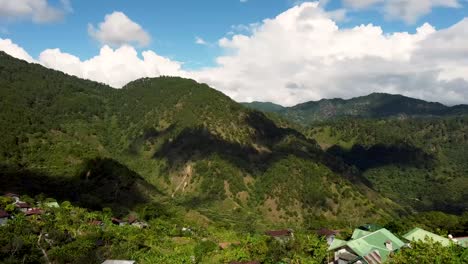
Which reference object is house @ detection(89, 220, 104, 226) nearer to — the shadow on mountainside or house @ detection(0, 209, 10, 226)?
house @ detection(0, 209, 10, 226)

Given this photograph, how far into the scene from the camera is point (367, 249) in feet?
259

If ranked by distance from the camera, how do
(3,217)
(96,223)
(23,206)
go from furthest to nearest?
(23,206)
(96,223)
(3,217)

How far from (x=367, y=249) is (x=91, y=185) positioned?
12852 centimetres

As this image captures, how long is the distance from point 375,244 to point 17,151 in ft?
551

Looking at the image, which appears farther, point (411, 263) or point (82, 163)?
point (82, 163)

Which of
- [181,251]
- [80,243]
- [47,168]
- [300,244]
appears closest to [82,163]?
[47,168]

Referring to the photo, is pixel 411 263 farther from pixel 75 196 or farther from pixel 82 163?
pixel 82 163

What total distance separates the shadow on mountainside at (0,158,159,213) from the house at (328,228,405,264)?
325 feet

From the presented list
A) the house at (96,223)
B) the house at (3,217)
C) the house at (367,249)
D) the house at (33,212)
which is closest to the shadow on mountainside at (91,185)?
the house at (33,212)

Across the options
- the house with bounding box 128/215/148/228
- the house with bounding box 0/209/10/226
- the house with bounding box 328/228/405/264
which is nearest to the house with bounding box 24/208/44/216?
the house with bounding box 0/209/10/226

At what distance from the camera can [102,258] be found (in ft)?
266

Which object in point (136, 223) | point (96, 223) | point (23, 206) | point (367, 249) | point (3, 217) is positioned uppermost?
point (367, 249)

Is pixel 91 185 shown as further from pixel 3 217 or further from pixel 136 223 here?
pixel 3 217

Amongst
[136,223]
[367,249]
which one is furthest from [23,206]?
[367,249]
